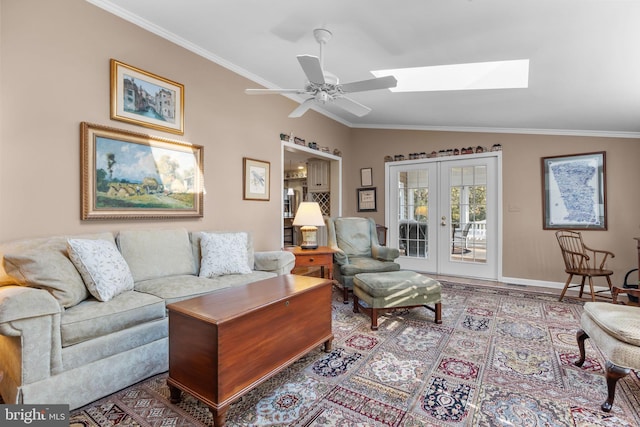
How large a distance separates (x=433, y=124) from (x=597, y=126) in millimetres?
2035

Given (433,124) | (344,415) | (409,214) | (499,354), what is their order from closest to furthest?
(344,415), (499,354), (433,124), (409,214)

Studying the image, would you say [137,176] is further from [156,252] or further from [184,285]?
[184,285]

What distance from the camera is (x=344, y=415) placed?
165cm

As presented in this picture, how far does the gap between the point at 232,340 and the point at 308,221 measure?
2.35 meters

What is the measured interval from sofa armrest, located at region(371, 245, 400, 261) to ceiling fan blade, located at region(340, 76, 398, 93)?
222cm

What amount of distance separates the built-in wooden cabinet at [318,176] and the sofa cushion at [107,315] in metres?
4.08

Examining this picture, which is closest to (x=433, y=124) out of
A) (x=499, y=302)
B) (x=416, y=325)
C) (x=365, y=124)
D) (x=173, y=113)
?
(x=365, y=124)

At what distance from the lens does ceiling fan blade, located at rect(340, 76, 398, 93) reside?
7.49 feet

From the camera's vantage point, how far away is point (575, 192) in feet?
13.7

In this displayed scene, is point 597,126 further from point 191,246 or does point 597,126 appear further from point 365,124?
point 191,246

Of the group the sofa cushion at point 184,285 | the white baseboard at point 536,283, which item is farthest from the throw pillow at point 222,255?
the white baseboard at point 536,283

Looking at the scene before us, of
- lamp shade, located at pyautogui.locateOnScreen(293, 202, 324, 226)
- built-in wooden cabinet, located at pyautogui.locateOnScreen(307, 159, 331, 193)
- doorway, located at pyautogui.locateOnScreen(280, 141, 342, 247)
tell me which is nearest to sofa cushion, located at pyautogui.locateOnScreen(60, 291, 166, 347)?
lamp shade, located at pyautogui.locateOnScreen(293, 202, 324, 226)

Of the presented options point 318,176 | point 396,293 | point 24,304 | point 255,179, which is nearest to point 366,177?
point 318,176

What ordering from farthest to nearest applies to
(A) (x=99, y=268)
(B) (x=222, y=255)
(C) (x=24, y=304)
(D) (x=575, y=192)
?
(D) (x=575, y=192)
(B) (x=222, y=255)
(A) (x=99, y=268)
(C) (x=24, y=304)
